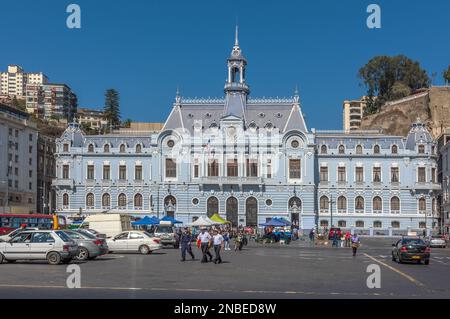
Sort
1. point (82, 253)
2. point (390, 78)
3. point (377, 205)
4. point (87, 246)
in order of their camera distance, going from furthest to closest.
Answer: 1. point (390, 78)
2. point (377, 205)
3. point (87, 246)
4. point (82, 253)

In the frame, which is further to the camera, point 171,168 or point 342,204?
point 171,168

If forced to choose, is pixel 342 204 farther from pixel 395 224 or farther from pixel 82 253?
pixel 82 253

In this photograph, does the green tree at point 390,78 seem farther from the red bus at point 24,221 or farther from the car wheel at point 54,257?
the car wheel at point 54,257

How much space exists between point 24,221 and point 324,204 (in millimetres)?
41221

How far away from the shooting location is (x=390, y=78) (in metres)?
136

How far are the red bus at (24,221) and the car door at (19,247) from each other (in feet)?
96.8

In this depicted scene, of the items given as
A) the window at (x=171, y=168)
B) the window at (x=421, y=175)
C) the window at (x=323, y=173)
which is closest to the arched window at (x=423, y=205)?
the window at (x=421, y=175)

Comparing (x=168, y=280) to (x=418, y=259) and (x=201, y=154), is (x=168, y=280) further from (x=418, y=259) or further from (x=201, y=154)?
(x=201, y=154)

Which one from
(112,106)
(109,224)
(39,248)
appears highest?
(112,106)

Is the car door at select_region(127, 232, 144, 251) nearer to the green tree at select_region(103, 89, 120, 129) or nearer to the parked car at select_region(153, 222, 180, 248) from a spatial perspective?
the parked car at select_region(153, 222, 180, 248)

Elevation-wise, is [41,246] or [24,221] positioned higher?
[24,221]

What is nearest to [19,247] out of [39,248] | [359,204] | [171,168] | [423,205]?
[39,248]

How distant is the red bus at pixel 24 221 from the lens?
6431 cm
